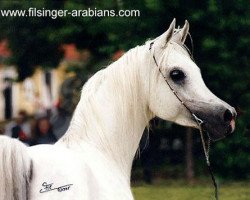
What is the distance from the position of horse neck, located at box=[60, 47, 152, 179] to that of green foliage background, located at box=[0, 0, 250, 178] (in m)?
3.81

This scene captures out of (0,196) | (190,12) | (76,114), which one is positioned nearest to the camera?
(0,196)

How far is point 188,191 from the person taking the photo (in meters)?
8.14

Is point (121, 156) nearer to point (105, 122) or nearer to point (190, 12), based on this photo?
point (105, 122)

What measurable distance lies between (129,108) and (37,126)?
13.8ft

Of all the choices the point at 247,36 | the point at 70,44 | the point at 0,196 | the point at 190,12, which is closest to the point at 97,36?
the point at 70,44

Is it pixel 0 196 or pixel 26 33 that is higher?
pixel 26 33

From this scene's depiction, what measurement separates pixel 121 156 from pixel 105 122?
18 cm

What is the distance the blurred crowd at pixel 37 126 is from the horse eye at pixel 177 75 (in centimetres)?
394

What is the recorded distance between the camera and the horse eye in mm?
3777

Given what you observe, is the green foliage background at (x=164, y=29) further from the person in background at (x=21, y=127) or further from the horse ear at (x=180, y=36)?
the horse ear at (x=180, y=36)

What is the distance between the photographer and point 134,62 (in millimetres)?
3801

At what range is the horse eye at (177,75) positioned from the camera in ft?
12.4
